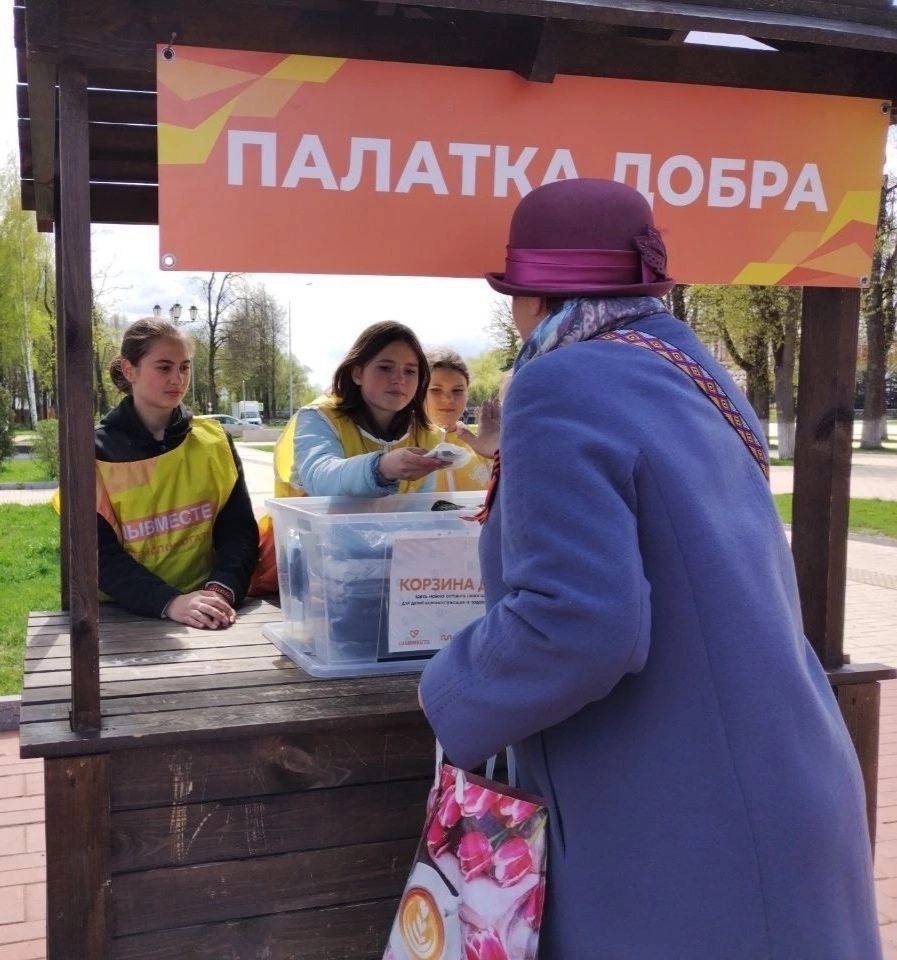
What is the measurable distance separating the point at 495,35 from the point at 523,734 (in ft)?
5.59

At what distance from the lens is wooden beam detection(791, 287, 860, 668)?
284 cm

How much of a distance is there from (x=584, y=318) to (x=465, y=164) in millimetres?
1052

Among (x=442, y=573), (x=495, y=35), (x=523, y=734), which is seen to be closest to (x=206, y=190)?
(x=495, y=35)

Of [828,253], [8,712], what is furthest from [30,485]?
[828,253]

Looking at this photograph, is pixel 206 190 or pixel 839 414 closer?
pixel 206 190

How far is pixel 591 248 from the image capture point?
153 centimetres

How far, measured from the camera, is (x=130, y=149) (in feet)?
11.4

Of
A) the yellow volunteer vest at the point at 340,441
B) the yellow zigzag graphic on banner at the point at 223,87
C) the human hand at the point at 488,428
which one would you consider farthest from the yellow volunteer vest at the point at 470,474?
the yellow zigzag graphic on banner at the point at 223,87

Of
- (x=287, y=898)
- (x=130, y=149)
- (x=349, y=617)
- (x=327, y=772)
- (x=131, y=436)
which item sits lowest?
(x=287, y=898)

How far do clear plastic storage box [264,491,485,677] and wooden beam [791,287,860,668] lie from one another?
986mm

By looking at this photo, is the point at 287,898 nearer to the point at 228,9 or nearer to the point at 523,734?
the point at 523,734

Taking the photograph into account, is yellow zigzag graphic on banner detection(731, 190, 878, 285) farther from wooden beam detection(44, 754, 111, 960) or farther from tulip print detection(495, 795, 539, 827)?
wooden beam detection(44, 754, 111, 960)

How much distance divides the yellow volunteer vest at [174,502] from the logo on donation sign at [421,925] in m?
1.94

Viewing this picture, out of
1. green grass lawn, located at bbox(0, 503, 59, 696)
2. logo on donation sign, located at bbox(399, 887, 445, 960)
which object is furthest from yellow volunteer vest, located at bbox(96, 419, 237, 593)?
green grass lawn, located at bbox(0, 503, 59, 696)
